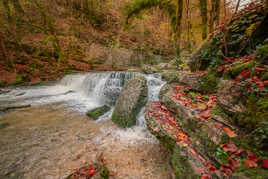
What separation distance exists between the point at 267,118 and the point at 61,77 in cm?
1311

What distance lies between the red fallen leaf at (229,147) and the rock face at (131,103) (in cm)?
264

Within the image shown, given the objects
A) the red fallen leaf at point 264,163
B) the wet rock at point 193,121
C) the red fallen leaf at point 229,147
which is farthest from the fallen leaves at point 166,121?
the red fallen leaf at point 264,163

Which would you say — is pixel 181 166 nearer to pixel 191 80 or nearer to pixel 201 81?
pixel 201 81

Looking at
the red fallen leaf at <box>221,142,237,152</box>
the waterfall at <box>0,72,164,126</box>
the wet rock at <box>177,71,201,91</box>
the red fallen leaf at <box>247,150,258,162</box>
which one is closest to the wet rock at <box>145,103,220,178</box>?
the red fallen leaf at <box>221,142,237,152</box>

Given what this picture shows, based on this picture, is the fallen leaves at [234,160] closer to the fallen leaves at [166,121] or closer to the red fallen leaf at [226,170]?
the red fallen leaf at [226,170]

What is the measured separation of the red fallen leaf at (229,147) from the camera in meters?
1.39

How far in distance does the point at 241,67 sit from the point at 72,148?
4.29m

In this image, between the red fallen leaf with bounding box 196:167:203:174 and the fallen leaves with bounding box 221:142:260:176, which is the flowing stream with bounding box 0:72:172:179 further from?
the fallen leaves with bounding box 221:142:260:176

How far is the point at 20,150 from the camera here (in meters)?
2.54

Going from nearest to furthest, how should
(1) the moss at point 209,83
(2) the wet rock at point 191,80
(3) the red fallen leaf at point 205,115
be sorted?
(3) the red fallen leaf at point 205,115 < (1) the moss at point 209,83 < (2) the wet rock at point 191,80

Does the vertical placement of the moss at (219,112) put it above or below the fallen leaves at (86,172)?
above

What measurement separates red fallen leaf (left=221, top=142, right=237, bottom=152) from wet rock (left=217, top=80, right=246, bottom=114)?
539 mm

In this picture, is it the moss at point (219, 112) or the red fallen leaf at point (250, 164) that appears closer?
the red fallen leaf at point (250, 164)

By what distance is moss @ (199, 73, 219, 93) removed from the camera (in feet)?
8.32
